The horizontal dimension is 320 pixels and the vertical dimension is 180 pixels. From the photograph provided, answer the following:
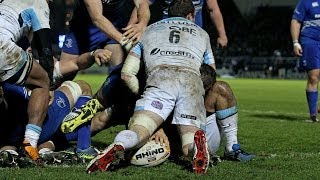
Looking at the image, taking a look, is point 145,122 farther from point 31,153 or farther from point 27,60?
point 27,60

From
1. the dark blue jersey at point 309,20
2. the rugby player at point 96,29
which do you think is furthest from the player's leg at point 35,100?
the dark blue jersey at point 309,20

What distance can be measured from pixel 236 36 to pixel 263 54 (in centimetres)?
525

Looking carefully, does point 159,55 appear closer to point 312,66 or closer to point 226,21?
point 312,66

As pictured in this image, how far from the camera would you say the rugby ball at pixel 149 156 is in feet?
19.0

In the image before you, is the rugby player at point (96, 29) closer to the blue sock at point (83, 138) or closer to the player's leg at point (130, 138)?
the blue sock at point (83, 138)

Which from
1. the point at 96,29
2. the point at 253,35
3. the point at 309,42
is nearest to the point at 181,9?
the point at 96,29

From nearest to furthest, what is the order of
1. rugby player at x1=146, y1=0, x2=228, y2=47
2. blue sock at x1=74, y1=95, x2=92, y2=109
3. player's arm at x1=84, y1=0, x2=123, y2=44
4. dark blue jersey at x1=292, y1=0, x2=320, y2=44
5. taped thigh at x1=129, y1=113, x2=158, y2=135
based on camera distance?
taped thigh at x1=129, y1=113, x2=158, y2=135
blue sock at x1=74, y1=95, x2=92, y2=109
player's arm at x1=84, y1=0, x2=123, y2=44
rugby player at x1=146, y1=0, x2=228, y2=47
dark blue jersey at x1=292, y1=0, x2=320, y2=44

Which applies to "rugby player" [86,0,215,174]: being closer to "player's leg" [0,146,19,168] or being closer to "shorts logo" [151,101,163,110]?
"shorts logo" [151,101,163,110]

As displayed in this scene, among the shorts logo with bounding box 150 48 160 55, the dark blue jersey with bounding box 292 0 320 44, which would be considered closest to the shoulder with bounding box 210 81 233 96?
the shorts logo with bounding box 150 48 160 55

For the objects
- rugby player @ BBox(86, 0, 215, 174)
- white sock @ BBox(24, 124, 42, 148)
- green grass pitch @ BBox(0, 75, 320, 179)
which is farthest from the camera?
white sock @ BBox(24, 124, 42, 148)

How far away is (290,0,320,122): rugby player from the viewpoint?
12031 mm

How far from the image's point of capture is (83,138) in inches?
252

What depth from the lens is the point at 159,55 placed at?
6.18m

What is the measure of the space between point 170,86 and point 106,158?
1.01 meters
